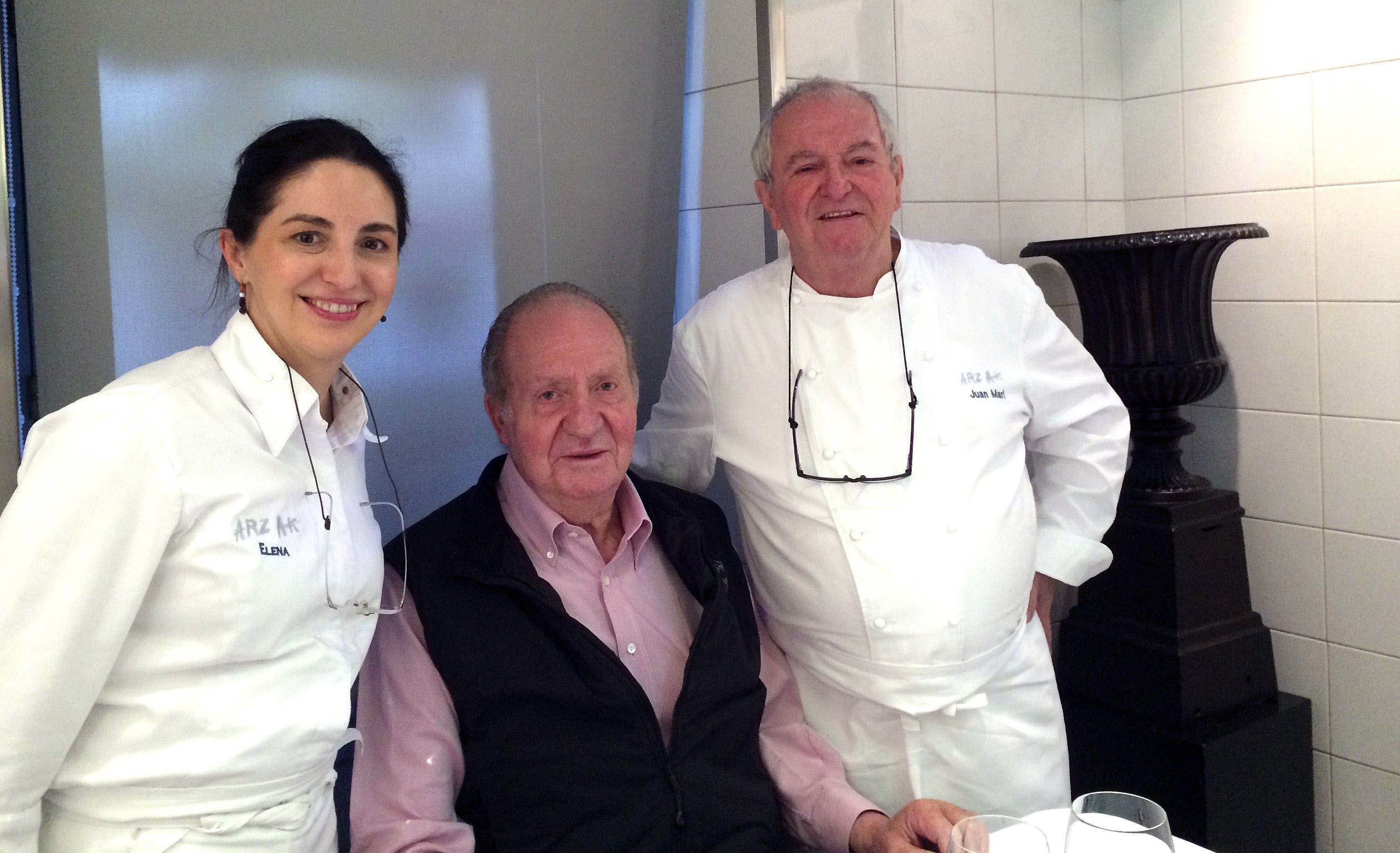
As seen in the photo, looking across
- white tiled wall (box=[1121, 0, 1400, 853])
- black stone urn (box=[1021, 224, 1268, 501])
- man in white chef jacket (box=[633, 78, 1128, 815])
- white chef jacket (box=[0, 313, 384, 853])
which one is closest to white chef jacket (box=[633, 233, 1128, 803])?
man in white chef jacket (box=[633, 78, 1128, 815])

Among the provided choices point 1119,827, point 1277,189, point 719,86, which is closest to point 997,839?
point 1119,827

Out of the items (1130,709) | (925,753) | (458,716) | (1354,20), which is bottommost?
(1130,709)

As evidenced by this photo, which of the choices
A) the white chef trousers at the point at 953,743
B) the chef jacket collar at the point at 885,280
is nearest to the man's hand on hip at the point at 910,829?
the white chef trousers at the point at 953,743

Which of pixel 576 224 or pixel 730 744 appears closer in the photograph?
pixel 730 744

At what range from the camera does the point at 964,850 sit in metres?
0.94

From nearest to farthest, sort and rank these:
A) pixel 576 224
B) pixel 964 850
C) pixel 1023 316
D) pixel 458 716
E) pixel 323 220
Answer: pixel 964 850 → pixel 323 220 → pixel 458 716 → pixel 1023 316 → pixel 576 224

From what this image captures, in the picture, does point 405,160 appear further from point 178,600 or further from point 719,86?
point 178,600

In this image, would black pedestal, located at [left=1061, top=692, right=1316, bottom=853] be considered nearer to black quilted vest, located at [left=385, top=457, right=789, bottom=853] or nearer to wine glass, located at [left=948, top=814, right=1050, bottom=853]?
black quilted vest, located at [left=385, top=457, right=789, bottom=853]

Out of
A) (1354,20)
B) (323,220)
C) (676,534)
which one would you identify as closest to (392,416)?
(676,534)

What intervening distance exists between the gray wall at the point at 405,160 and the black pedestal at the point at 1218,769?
145cm

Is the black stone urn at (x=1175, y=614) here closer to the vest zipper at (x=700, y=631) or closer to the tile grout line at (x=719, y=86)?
the tile grout line at (x=719, y=86)

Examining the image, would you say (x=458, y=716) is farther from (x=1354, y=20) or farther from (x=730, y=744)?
(x=1354, y=20)

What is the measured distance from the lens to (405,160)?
2.19 m

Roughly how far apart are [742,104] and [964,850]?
1924mm
